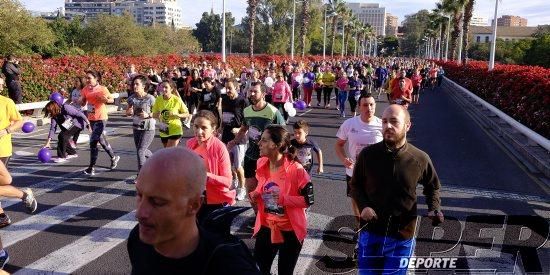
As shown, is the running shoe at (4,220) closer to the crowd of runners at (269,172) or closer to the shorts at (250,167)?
the crowd of runners at (269,172)

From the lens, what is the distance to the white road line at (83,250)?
5134mm

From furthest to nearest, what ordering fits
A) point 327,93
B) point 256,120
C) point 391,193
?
point 327,93
point 256,120
point 391,193

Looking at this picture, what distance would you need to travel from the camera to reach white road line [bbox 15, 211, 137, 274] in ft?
16.8

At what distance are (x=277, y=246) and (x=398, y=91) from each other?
1139 centimetres

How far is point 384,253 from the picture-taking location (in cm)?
385

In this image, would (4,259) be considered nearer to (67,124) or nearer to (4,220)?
(4,220)

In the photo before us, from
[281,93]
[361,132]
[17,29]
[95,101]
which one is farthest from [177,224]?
[17,29]

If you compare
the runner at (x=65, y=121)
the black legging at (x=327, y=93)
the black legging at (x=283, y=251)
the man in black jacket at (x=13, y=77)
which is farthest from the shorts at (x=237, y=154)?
the black legging at (x=327, y=93)

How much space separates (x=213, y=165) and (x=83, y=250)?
1.94m

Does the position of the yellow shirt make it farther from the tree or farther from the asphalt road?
the tree

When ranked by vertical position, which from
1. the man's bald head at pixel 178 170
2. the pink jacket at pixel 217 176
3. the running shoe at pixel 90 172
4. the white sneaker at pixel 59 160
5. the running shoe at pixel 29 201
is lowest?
the white sneaker at pixel 59 160

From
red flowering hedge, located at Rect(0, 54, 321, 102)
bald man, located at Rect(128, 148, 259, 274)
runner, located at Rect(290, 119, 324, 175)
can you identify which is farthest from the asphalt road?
red flowering hedge, located at Rect(0, 54, 321, 102)

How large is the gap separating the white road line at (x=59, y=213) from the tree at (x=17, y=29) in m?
25.7

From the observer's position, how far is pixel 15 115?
687 centimetres
